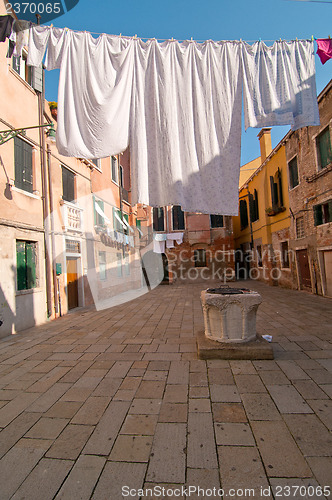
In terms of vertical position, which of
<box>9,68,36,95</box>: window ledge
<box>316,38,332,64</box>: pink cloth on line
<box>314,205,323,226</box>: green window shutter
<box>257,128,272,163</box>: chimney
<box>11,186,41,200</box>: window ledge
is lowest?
<box>314,205,323,226</box>: green window shutter

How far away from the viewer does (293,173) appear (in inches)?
510

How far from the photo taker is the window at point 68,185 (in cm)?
982

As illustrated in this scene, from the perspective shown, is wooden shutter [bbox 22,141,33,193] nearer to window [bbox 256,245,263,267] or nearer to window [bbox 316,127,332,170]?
window [bbox 316,127,332,170]

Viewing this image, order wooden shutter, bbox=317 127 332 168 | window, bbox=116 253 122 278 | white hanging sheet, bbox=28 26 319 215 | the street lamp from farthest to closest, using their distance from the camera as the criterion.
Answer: window, bbox=116 253 122 278 → wooden shutter, bbox=317 127 332 168 → the street lamp → white hanging sheet, bbox=28 26 319 215

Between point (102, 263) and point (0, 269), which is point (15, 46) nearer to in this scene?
point (0, 269)

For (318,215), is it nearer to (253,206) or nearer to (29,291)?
(253,206)

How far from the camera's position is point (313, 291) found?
11.2 metres

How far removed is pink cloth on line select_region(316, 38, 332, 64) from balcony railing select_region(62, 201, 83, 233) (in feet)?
26.4

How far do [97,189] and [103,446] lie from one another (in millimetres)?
11785

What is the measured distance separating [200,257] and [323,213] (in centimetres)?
1009

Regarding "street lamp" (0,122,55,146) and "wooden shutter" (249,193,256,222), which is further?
"wooden shutter" (249,193,256,222)

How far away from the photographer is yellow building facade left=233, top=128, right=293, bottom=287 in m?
14.0

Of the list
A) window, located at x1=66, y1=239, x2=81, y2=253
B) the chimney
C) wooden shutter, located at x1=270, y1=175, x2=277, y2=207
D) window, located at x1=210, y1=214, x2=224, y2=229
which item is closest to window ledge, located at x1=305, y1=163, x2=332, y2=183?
wooden shutter, located at x1=270, y1=175, x2=277, y2=207

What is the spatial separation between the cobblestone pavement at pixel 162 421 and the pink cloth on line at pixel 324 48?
476 centimetres
